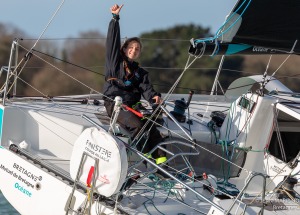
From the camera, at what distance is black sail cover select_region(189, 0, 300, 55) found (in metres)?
6.71

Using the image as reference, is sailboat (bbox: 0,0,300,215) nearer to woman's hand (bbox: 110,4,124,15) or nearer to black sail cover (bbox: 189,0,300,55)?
black sail cover (bbox: 189,0,300,55)

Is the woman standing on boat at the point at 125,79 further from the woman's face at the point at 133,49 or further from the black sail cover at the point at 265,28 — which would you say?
the black sail cover at the point at 265,28

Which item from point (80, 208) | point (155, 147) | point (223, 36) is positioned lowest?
point (80, 208)

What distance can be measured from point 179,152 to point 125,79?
28.7 inches

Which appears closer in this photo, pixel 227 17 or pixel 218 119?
pixel 227 17

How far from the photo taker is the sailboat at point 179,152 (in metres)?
6.16

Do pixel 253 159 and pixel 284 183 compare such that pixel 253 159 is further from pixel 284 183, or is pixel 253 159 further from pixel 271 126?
pixel 284 183

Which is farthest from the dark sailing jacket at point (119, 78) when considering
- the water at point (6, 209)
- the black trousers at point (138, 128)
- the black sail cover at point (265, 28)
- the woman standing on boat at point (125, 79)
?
the water at point (6, 209)

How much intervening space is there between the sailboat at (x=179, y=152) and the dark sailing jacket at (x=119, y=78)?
8.6 inches

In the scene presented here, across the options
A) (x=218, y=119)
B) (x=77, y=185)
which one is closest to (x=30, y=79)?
(x=218, y=119)

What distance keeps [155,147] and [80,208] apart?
2.27 ft

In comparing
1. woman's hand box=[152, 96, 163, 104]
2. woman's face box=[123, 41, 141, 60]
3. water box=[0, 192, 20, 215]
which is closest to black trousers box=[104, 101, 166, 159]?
woman's hand box=[152, 96, 163, 104]

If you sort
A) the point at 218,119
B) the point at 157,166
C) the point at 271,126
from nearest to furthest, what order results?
the point at 157,166
the point at 271,126
the point at 218,119

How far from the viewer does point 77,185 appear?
6488 mm
